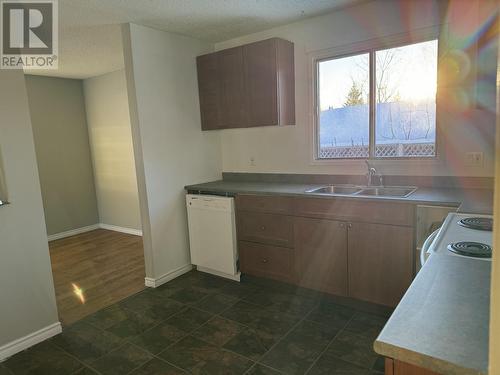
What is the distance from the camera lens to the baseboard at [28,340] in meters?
2.30

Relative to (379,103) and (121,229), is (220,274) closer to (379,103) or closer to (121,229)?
(379,103)

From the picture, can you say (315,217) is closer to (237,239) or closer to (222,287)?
(237,239)

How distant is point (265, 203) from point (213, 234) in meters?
0.68

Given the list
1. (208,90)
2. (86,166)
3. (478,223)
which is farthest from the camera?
(86,166)

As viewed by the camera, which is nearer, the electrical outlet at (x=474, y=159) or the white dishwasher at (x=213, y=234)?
the electrical outlet at (x=474, y=159)

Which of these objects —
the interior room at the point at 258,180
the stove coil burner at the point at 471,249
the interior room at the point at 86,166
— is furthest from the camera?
the interior room at the point at 86,166

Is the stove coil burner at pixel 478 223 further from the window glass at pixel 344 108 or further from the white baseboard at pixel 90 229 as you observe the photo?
the white baseboard at pixel 90 229

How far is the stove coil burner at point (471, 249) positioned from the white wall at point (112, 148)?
14.4 ft

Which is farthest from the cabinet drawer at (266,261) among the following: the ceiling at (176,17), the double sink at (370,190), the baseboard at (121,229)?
the baseboard at (121,229)

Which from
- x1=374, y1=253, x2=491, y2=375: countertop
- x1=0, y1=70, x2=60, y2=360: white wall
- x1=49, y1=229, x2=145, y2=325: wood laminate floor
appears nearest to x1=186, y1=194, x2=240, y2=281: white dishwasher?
x1=49, y1=229, x2=145, y2=325: wood laminate floor

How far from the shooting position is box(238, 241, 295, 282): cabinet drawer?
9.84 ft

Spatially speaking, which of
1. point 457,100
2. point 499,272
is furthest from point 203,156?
point 499,272

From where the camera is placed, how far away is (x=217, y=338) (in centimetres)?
240

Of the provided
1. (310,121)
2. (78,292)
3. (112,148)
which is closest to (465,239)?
(310,121)
